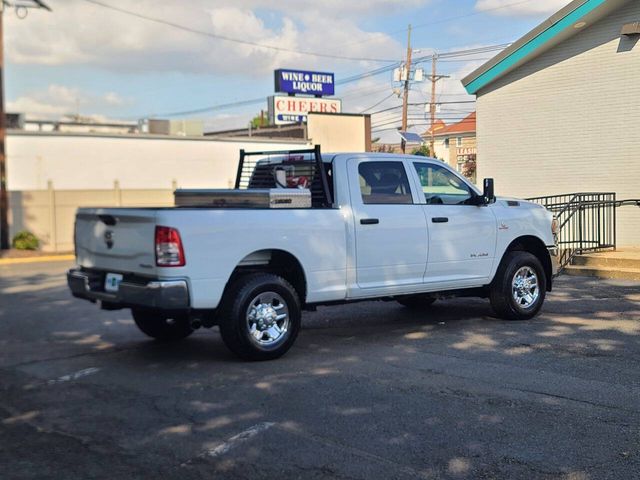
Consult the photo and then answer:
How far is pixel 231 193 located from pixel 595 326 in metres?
4.60

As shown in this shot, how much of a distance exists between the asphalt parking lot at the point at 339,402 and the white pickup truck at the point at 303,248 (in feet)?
1.61

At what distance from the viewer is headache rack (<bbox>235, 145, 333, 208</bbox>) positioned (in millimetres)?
7738

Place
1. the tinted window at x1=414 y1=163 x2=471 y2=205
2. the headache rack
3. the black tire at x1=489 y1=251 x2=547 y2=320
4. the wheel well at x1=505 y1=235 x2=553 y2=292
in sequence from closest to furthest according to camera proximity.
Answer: the headache rack
the tinted window at x1=414 y1=163 x2=471 y2=205
the black tire at x1=489 y1=251 x2=547 y2=320
the wheel well at x1=505 y1=235 x2=553 y2=292

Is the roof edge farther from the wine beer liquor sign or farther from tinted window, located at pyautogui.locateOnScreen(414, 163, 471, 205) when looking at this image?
the wine beer liquor sign

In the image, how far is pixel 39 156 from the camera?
30.5 meters

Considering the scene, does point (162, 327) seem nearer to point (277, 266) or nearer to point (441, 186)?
point (277, 266)

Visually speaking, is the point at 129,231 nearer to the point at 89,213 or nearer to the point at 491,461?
the point at 89,213

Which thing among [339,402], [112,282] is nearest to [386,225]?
[339,402]

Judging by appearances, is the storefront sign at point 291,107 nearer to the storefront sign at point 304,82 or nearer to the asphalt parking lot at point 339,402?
the storefront sign at point 304,82

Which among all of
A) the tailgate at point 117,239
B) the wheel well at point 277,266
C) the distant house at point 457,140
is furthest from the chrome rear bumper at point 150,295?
the distant house at point 457,140

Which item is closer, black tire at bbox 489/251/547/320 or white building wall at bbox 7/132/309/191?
black tire at bbox 489/251/547/320

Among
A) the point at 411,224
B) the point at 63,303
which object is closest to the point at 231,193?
the point at 411,224

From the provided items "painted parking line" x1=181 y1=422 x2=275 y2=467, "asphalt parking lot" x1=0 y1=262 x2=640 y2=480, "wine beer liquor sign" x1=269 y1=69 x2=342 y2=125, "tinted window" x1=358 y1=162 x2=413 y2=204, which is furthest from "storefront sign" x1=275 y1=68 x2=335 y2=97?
"painted parking line" x1=181 y1=422 x2=275 y2=467

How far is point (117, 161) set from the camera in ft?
105
